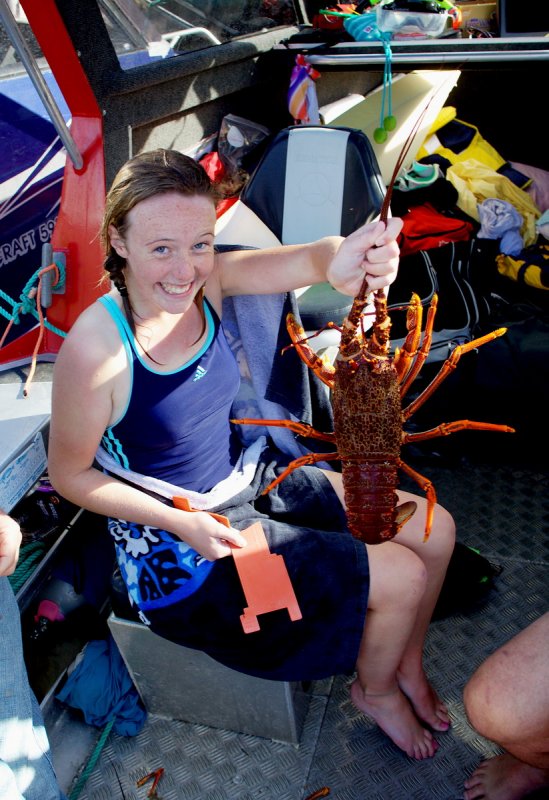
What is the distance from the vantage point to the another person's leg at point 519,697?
1.55m

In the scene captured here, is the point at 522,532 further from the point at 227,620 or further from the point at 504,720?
the point at 227,620

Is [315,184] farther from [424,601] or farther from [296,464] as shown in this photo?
[424,601]

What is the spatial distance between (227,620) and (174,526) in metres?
0.30

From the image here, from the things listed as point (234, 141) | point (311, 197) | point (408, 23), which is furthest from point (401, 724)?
point (408, 23)

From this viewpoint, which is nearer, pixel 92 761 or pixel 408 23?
pixel 92 761

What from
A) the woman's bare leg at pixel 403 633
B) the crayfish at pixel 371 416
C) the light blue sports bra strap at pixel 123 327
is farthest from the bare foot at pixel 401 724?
the light blue sports bra strap at pixel 123 327

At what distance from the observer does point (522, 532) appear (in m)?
2.86

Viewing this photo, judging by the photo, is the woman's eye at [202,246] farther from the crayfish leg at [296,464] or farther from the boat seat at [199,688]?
the boat seat at [199,688]

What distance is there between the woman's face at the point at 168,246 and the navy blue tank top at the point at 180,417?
14 cm

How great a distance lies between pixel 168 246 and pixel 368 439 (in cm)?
90

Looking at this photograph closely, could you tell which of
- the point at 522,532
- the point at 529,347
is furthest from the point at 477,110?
the point at 522,532

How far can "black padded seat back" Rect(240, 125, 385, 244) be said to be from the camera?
9.25 ft

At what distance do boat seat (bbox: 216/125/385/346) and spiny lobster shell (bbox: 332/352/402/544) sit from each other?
688 millimetres

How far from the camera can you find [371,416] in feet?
6.85
